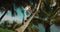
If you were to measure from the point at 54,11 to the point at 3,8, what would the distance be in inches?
67.6

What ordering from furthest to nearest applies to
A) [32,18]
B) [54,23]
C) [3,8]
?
[54,23] → [32,18] → [3,8]

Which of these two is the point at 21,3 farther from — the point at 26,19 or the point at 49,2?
the point at 49,2

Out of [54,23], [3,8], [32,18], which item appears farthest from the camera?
→ [54,23]

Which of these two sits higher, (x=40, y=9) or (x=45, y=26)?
(x=40, y=9)

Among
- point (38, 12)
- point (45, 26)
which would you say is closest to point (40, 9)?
point (38, 12)

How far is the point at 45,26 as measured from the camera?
224 inches

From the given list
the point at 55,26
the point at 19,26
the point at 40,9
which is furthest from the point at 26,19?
the point at 55,26

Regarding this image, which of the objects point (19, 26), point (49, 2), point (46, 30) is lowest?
point (46, 30)

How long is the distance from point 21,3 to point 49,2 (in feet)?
3.12

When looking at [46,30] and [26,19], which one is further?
[46,30]

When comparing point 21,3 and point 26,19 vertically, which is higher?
point 21,3

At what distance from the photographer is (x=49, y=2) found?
225 inches

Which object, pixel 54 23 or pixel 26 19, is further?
pixel 54 23

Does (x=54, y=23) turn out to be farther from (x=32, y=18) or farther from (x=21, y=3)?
(x=21, y=3)
